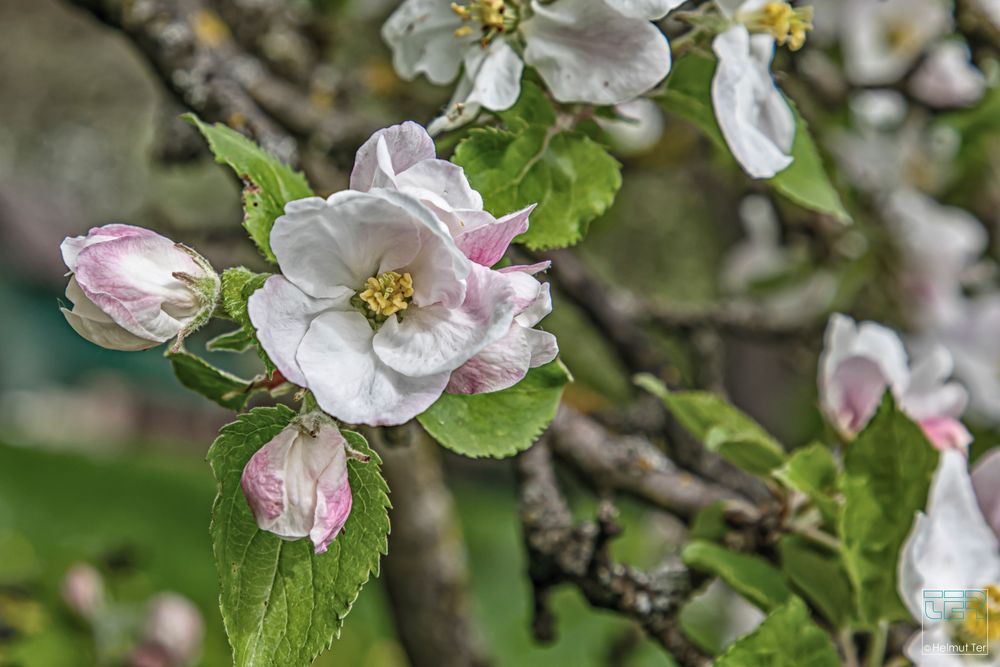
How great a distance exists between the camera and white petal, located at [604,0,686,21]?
0.35 m

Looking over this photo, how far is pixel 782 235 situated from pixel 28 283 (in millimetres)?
1761

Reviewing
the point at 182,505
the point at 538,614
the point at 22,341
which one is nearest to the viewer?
the point at 538,614

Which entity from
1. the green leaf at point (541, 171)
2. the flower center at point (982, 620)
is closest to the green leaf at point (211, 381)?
the green leaf at point (541, 171)

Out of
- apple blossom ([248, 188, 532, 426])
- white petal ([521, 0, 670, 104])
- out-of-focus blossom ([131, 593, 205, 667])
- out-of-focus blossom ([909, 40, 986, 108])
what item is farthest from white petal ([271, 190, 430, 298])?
out-of-focus blossom ([909, 40, 986, 108])

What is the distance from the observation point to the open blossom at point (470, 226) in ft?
1.00

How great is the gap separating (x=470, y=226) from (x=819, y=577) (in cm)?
26

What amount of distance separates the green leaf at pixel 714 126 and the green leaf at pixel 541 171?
0.05m

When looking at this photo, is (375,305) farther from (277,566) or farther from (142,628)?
(142,628)

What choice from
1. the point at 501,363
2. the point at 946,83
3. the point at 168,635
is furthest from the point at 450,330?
the point at 946,83

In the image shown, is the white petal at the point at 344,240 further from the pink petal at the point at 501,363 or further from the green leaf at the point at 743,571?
the green leaf at the point at 743,571

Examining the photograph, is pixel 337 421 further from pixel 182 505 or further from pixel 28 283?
pixel 28 283

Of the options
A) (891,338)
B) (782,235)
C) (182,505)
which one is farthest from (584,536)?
(182,505)

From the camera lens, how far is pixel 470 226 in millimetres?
309

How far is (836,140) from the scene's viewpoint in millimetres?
959
